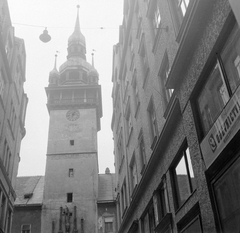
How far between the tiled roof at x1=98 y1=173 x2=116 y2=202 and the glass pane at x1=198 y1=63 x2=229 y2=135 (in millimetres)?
32800

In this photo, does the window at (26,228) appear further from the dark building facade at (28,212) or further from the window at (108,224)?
the window at (108,224)

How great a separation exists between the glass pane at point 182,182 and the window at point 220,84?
254 cm

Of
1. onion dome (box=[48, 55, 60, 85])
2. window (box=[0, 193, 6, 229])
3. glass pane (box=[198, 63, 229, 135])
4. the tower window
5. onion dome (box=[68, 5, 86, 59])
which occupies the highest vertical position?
onion dome (box=[68, 5, 86, 59])

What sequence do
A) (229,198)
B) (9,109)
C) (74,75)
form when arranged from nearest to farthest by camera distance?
1. (229,198)
2. (9,109)
3. (74,75)

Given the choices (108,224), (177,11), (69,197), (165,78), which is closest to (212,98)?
(177,11)

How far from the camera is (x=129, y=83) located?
2408cm

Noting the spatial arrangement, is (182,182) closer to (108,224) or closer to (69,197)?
(108,224)

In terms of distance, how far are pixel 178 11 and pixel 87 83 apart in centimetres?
4220

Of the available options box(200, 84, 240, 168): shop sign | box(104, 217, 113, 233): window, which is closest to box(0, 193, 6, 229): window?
box(200, 84, 240, 168): shop sign

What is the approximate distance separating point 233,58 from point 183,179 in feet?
17.2

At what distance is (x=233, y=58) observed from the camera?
26.3 feet

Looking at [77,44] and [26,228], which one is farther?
[77,44]

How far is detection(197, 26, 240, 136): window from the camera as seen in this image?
792 centimetres

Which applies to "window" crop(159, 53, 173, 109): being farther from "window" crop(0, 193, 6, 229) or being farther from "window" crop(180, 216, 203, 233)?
"window" crop(0, 193, 6, 229)
